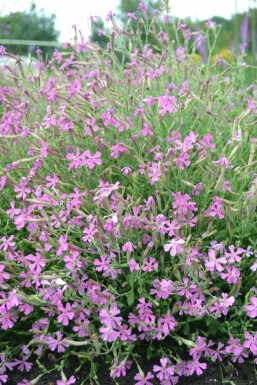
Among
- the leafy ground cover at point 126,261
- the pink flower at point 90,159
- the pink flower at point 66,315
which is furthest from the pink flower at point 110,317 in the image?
the pink flower at point 90,159

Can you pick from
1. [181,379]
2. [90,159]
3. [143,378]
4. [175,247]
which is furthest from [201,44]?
[143,378]

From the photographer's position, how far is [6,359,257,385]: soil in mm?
1984

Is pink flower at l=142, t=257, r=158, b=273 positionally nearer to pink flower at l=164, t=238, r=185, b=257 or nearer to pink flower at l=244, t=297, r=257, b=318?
pink flower at l=164, t=238, r=185, b=257

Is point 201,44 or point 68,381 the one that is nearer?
point 68,381

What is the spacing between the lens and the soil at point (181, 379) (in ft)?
6.51

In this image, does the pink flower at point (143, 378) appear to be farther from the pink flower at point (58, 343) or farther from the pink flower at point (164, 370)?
the pink flower at point (58, 343)

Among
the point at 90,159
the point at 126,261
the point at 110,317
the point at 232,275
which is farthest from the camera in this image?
the point at 90,159

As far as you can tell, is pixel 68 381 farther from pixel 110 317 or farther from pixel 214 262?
pixel 214 262

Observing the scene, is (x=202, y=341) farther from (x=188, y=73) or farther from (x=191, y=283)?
(x=188, y=73)

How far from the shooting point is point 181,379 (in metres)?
2.00

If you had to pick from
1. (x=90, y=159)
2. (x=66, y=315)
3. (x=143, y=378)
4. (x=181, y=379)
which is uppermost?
(x=90, y=159)

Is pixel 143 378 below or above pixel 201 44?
below

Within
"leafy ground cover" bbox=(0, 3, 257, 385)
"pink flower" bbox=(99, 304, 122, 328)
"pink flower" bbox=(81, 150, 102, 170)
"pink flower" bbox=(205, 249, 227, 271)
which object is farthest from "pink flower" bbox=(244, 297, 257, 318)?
"pink flower" bbox=(81, 150, 102, 170)

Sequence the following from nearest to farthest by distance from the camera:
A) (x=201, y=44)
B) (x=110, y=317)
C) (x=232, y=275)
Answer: (x=110, y=317) < (x=232, y=275) < (x=201, y=44)
